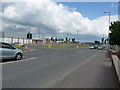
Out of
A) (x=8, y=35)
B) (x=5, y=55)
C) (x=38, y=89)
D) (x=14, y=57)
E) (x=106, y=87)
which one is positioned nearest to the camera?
(x=38, y=89)

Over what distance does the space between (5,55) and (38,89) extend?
7096mm

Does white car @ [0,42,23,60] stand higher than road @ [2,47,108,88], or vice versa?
white car @ [0,42,23,60]

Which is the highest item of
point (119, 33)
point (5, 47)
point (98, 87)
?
point (119, 33)

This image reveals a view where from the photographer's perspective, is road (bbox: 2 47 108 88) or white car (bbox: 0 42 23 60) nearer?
road (bbox: 2 47 108 88)

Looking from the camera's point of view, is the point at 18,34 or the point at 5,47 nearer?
the point at 5,47

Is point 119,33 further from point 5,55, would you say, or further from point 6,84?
point 6,84

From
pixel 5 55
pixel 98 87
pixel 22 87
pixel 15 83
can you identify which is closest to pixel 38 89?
pixel 22 87

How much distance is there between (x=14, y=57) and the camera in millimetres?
12109

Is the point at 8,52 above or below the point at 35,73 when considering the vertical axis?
above

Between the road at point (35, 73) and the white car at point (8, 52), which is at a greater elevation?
the white car at point (8, 52)

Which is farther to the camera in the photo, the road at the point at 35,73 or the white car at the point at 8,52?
the white car at the point at 8,52

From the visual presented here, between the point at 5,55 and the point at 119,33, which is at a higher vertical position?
the point at 119,33

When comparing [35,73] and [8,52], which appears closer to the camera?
[35,73]

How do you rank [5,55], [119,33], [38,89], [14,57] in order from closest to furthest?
[38,89], [5,55], [14,57], [119,33]
